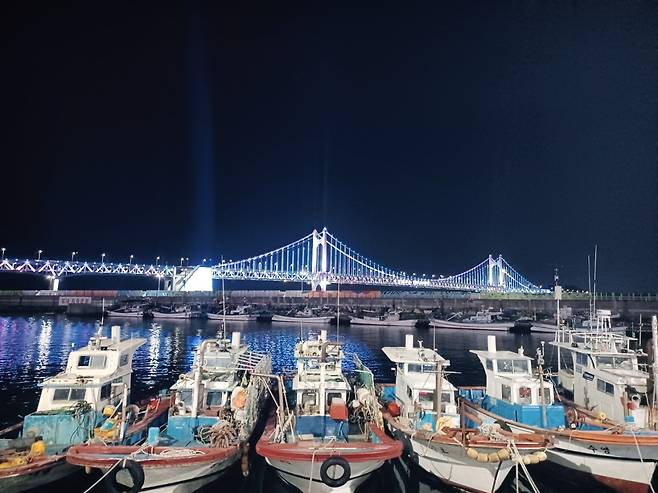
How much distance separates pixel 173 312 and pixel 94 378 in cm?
9213

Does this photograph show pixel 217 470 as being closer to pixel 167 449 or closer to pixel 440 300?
pixel 167 449

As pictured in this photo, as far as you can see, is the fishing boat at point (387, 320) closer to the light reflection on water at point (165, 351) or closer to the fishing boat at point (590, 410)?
the light reflection on water at point (165, 351)

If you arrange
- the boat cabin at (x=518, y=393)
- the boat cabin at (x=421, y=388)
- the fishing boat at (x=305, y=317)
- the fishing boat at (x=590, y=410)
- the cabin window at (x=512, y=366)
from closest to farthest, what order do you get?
1. the fishing boat at (x=590, y=410)
2. the boat cabin at (x=421, y=388)
3. the boat cabin at (x=518, y=393)
4. the cabin window at (x=512, y=366)
5. the fishing boat at (x=305, y=317)

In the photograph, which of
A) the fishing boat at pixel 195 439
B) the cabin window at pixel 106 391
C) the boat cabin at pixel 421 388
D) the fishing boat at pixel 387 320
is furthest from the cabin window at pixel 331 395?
the fishing boat at pixel 387 320

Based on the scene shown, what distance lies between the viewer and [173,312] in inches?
4154

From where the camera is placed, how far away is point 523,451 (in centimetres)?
1398

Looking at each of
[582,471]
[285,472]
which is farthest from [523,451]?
[285,472]

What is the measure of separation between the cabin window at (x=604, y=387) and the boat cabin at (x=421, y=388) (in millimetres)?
6815

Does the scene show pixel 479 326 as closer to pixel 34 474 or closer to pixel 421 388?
pixel 421 388

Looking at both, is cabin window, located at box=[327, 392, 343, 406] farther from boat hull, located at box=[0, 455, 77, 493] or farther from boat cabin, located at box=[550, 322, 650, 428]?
boat cabin, located at box=[550, 322, 650, 428]

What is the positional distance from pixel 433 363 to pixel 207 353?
1063 centimetres

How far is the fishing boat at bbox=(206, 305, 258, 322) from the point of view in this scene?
9619 cm

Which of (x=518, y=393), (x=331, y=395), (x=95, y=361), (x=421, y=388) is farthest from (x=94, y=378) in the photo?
(x=518, y=393)

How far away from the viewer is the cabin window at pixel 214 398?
18.2 meters
